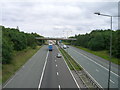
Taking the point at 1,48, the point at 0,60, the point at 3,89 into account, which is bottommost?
the point at 3,89

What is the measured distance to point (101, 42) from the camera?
72062mm

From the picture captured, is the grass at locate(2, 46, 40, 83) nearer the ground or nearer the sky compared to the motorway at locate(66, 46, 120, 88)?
nearer the sky

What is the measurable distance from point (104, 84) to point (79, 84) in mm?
3431

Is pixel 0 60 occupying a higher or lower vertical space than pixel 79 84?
higher

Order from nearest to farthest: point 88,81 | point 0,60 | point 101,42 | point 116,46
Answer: point 88,81 → point 0,60 → point 116,46 → point 101,42

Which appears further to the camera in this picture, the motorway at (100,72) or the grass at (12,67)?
the grass at (12,67)

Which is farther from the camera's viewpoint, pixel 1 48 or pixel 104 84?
pixel 1 48

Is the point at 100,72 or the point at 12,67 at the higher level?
the point at 12,67

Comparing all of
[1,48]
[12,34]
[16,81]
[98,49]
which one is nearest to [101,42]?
[98,49]

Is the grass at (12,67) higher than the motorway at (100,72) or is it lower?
higher

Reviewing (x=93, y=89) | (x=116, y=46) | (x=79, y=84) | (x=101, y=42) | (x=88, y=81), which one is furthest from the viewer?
(x=101, y=42)

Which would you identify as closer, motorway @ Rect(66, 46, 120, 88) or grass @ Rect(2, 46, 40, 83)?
motorway @ Rect(66, 46, 120, 88)

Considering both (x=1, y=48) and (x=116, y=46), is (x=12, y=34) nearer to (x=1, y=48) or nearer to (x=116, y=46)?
(x=1, y=48)

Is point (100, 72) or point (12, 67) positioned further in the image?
point (12, 67)
